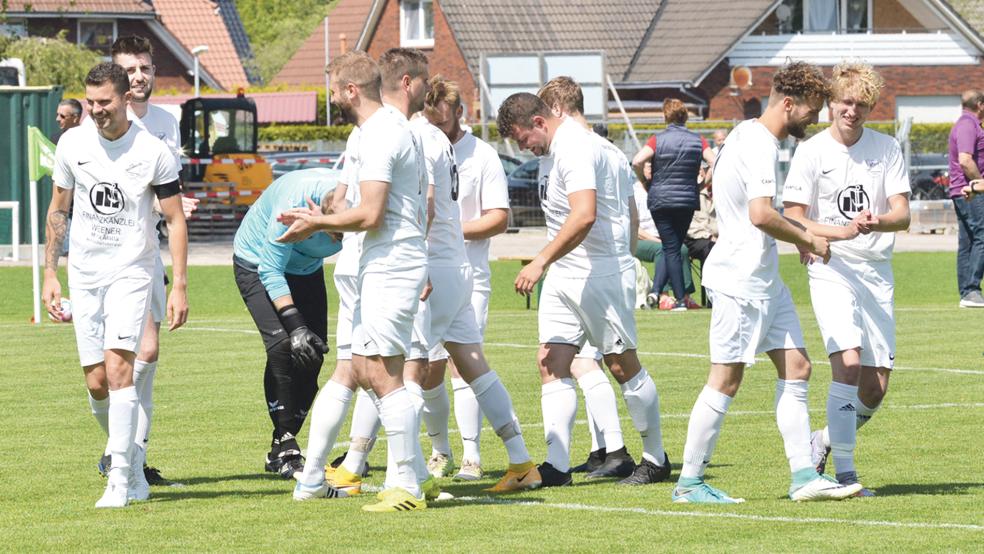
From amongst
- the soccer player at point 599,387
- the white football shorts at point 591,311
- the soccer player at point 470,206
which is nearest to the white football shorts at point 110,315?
the soccer player at point 470,206

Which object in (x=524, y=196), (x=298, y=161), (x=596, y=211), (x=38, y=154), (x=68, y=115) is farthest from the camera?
(x=298, y=161)

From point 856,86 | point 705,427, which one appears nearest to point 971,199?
point 856,86

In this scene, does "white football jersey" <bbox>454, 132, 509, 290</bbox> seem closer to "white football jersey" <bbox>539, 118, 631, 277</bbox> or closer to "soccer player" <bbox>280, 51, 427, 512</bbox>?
"white football jersey" <bbox>539, 118, 631, 277</bbox>

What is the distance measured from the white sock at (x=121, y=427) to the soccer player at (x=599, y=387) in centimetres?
249

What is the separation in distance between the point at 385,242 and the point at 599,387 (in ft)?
6.55

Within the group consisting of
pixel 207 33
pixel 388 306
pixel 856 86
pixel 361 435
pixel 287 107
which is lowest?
pixel 361 435

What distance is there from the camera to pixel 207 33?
76375 mm

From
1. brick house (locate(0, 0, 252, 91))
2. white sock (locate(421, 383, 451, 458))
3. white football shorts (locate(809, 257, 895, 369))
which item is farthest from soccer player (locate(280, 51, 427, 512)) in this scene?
brick house (locate(0, 0, 252, 91))

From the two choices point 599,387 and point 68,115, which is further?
point 68,115

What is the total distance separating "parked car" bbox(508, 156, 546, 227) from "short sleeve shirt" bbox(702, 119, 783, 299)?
2958 centimetres

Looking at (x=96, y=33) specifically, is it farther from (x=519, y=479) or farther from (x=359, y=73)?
(x=359, y=73)

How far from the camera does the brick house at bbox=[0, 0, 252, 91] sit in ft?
212

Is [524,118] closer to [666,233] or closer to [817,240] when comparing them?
[817,240]

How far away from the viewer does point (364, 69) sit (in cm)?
816
